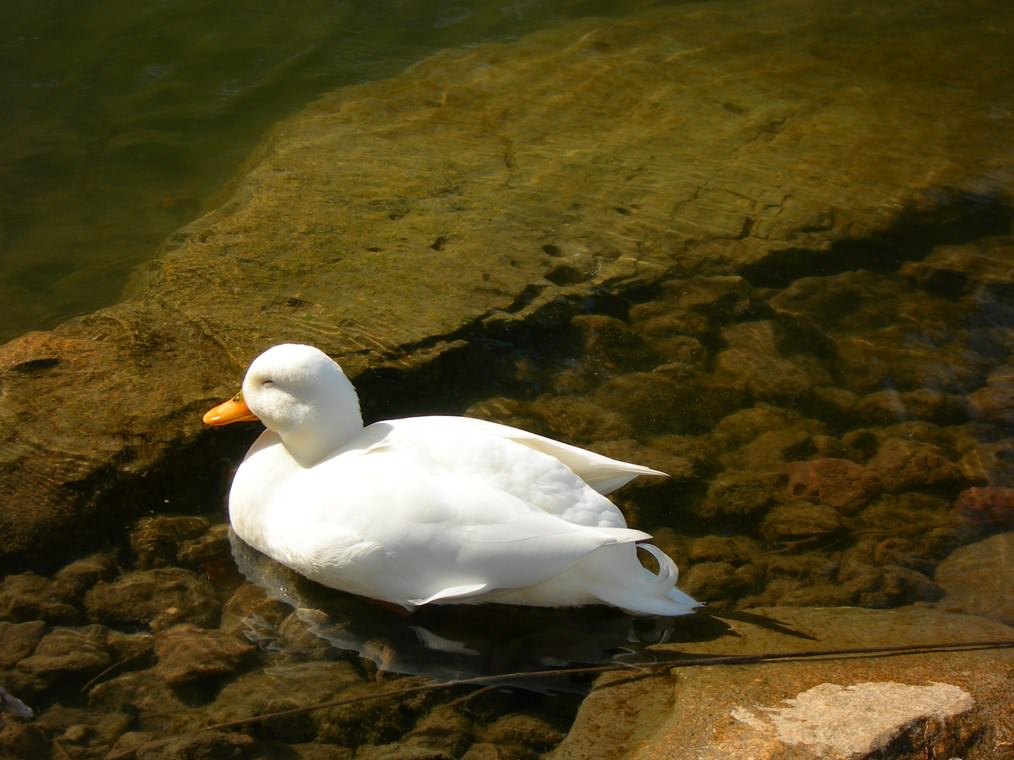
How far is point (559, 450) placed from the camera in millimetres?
3670

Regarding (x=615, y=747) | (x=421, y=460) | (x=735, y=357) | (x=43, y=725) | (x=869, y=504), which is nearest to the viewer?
(x=615, y=747)

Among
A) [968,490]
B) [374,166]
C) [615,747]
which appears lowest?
[968,490]

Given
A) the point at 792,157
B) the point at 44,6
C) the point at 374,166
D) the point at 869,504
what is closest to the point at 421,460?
the point at 869,504

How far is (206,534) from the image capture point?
3.91 meters

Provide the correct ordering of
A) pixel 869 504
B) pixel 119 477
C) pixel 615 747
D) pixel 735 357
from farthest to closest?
pixel 735 357 < pixel 869 504 < pixel 119 477 < pixel 615 747

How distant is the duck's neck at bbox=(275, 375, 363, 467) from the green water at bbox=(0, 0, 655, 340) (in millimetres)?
2166

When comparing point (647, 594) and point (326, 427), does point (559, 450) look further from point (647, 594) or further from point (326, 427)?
point (326, 427)

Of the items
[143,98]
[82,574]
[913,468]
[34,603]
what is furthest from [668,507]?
[143,98]

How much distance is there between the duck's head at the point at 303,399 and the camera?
3686mm

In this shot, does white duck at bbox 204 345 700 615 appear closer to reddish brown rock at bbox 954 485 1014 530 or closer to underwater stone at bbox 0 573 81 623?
underwater stone at bbox 0 573 81 623

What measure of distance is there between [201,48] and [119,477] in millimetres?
5134

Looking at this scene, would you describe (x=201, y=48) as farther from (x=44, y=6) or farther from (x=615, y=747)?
(x=615, y=747)

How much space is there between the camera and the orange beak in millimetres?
3883

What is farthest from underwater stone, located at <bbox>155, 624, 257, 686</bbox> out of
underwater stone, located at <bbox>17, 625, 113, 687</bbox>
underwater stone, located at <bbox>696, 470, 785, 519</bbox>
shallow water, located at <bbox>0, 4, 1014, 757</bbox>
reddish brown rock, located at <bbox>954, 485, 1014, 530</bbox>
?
reddish brown rock, located at <bbox>954, 485, 1014, 530</bbox>
